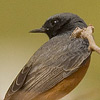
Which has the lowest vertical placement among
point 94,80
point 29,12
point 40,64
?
point 94,80

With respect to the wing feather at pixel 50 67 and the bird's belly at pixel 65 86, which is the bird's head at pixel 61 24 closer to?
the wing feather at pixel 50 67

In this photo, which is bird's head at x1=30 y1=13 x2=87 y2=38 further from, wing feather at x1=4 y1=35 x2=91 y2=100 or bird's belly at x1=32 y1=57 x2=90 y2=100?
bird's belly at x1=32 y1=57 x2=90 y2=100

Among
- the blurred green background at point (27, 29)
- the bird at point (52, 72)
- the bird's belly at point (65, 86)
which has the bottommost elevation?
the bird's belly at point (65, 86)

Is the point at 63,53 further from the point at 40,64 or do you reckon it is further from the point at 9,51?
the point at 9,51

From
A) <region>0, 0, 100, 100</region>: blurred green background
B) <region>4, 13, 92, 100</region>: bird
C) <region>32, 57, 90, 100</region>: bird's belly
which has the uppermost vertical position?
<region>0, 0, 100, 100</region>: blurred green background

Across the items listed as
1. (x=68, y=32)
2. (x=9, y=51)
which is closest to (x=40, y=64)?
(x=9, y=51)

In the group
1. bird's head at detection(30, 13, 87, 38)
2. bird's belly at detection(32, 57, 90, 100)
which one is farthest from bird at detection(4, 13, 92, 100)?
bird's head at detection(30, 13, 87, 38)

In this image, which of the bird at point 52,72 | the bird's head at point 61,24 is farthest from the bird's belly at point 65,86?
the bird's head at point 61,24
